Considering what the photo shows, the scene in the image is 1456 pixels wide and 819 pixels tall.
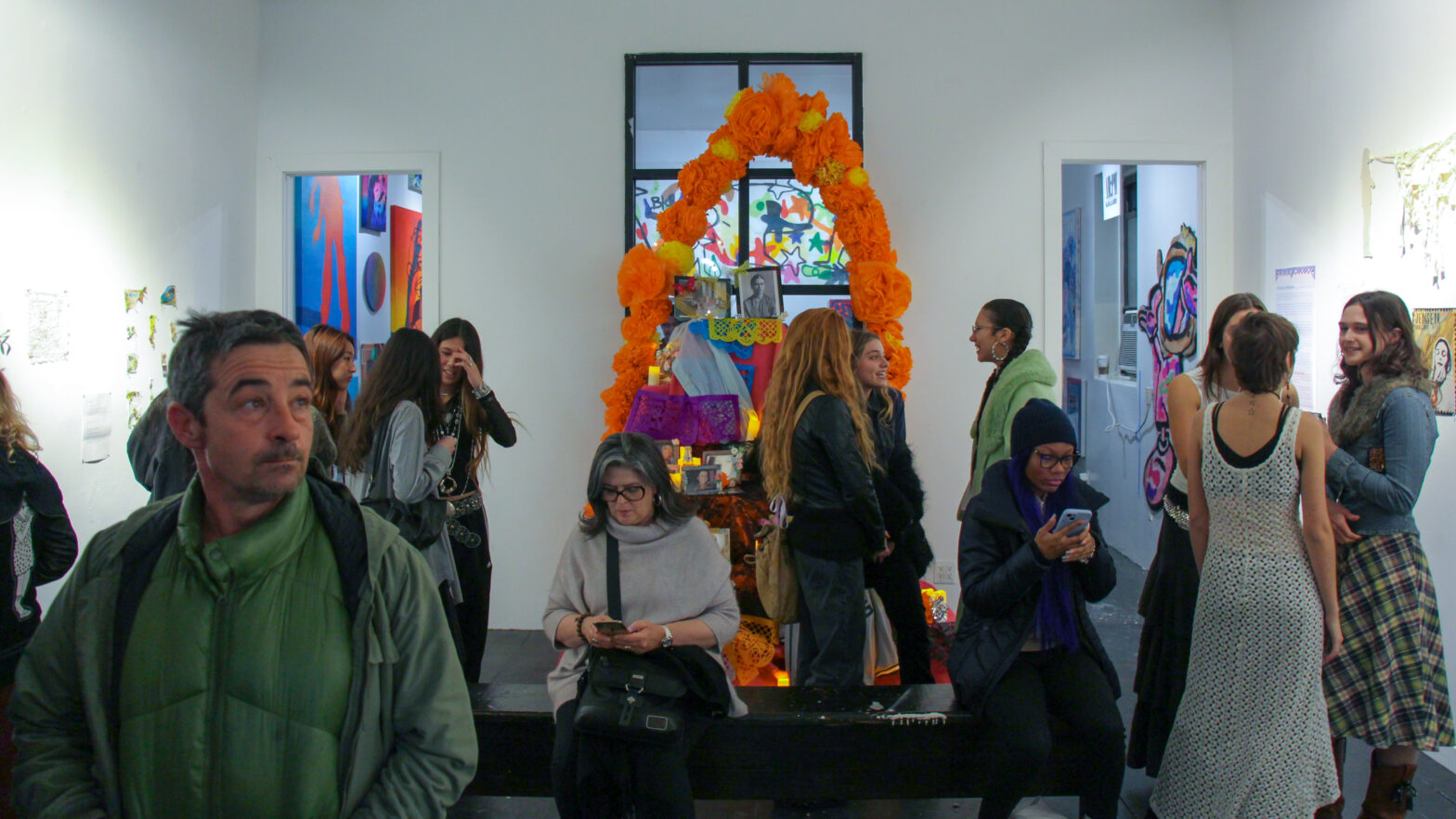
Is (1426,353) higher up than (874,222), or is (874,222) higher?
(874,222)

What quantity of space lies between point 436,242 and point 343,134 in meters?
0.81

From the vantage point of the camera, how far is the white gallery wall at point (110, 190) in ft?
12.0

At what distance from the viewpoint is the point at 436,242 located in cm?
572

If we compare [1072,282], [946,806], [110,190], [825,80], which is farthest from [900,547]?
[1072,282]

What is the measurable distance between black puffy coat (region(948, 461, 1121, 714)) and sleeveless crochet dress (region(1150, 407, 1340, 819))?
33cm

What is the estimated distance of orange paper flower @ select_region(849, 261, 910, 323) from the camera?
16.7 feet

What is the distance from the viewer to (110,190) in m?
4.25

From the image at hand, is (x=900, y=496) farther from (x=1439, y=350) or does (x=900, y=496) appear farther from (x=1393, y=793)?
(x=1439, y=350)

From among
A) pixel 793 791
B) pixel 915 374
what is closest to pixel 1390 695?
pixel 793 791

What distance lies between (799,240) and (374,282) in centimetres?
348

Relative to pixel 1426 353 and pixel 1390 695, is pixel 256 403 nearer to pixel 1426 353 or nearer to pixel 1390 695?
pixel 1390 695

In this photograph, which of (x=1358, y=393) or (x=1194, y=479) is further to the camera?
(x=1358, y=393)

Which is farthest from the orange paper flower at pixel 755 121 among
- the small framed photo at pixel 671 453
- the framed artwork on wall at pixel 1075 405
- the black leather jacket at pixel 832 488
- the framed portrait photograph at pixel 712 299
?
the framed artwork on wall at pixel 1075 405

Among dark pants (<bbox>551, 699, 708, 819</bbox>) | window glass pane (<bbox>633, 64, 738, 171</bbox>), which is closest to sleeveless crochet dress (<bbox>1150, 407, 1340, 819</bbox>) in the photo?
dark pants (<bbox>551, 699, 708, 819</bbox>)
